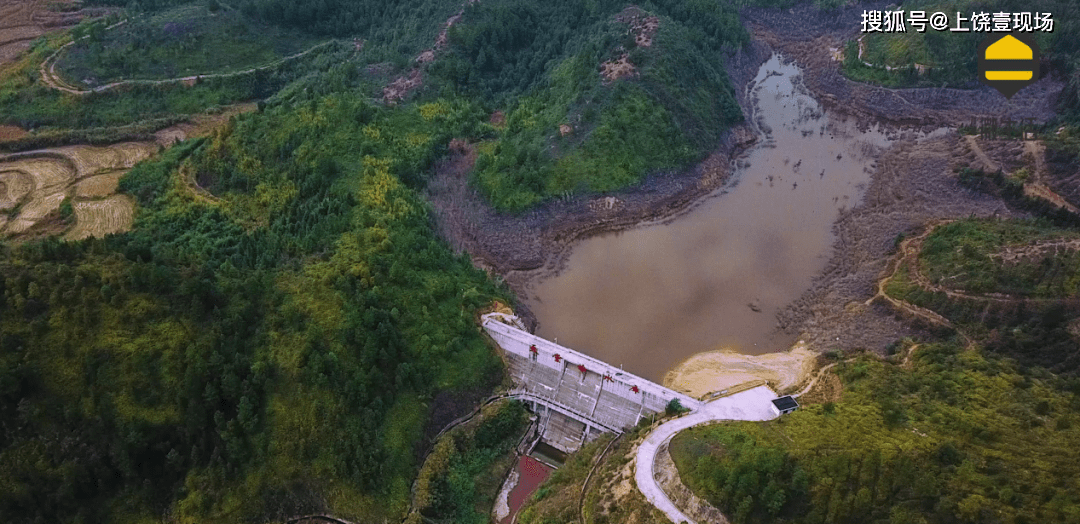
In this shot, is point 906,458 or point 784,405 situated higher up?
point 906,458

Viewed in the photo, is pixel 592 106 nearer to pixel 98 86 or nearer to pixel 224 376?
pixel 224 376

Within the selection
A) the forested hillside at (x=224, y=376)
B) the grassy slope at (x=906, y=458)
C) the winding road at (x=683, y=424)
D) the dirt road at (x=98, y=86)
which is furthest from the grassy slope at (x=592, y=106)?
the grassy slope at (x=906, y=458)

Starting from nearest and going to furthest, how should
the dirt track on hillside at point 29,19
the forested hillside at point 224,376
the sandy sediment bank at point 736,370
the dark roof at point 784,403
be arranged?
the forested hillside at point 224,376 → the dark roof at point 784,403 → the sandy sediment bank at point 736,370 → the dirt track on hillside at point 29,19

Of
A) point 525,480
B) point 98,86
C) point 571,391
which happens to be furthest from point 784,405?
point 98,86

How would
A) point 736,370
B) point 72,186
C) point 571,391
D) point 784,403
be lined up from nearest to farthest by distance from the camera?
1. point 784,403
2. point 571,391
3. point 736,370
4. point 72,186

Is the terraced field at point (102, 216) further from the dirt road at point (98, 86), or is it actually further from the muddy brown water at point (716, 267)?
the muddy brown water at point (716, 267)

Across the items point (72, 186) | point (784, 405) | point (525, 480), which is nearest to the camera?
point (784, 405)

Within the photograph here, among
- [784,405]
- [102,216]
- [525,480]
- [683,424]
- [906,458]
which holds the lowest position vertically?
[525,480]

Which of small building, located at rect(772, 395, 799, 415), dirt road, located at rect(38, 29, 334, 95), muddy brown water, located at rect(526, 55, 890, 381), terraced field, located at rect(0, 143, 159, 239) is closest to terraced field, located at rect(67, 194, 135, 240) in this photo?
terraced field, located at rect(0, 143, 159, 239)
